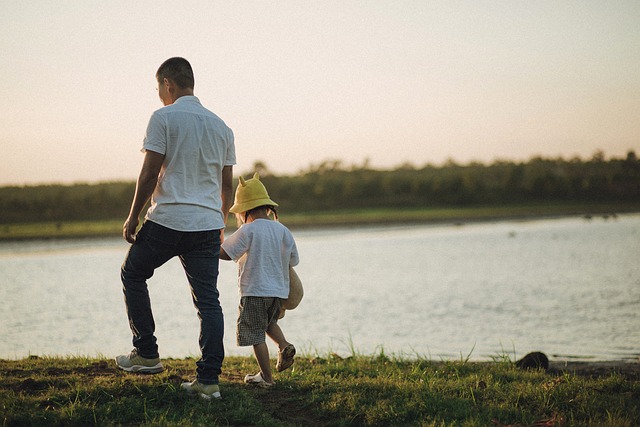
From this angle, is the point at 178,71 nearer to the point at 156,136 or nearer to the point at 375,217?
the point at 156,136

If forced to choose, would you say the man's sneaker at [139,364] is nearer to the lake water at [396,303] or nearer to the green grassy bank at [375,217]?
the lake water at [396,303]

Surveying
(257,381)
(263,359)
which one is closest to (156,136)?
(263,359)

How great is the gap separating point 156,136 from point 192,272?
968 mm

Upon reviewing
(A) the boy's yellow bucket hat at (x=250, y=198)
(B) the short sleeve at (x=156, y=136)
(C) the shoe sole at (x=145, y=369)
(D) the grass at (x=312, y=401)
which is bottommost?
(D) the grass at (x=312, y=401)

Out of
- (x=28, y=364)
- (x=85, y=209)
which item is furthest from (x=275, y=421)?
(x=85, y=209)

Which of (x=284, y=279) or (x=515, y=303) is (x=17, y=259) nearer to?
(x=515, y=303)

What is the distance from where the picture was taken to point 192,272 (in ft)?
16.1

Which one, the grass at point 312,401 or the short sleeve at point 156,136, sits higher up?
the short sleeve at point 156,136

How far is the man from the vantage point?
4.72 m

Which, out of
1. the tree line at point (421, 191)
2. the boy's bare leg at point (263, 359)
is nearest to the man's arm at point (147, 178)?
the boy's bare leg at point (263, 359)

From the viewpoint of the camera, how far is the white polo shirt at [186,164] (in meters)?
4.71

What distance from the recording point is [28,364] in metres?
6.14

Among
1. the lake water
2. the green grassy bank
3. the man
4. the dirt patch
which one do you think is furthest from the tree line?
the man

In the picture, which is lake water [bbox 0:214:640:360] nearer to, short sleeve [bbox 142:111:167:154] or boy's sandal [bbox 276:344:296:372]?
boy's sandal [bbox 276:344:296:372]
